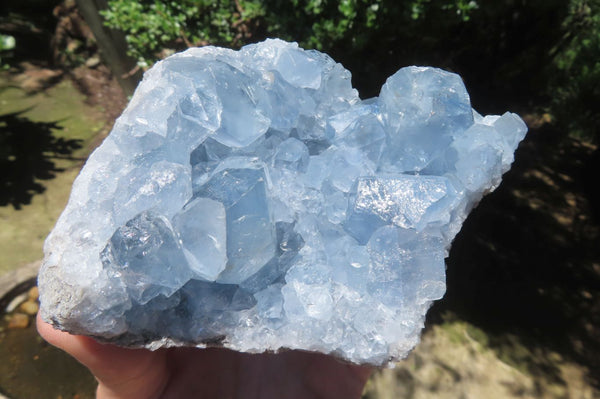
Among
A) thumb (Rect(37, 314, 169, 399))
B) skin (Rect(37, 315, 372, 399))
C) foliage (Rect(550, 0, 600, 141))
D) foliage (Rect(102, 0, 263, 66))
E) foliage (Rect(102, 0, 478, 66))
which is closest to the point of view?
thumb (Rect(37, 314, 169, 399))

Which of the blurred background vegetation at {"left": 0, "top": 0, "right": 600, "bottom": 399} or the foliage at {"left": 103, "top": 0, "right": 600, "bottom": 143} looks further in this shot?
the blurred background vegetation at {"left": 0, "top": 0, "right": 600, "bottom": 399}

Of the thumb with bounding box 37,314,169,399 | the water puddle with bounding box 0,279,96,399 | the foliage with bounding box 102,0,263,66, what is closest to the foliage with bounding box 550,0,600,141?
the foliage with bounding box 102,0,263,66

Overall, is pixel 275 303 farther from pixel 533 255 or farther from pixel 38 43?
pixel 38 43

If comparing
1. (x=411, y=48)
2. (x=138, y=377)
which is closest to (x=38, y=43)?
(x=411, y=48)

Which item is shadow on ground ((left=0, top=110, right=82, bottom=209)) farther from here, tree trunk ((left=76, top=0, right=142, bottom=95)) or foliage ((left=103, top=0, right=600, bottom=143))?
foliage ((left=103, top=0, right=600, bottom=143))

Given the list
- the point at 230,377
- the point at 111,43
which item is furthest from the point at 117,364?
the point at 111,43

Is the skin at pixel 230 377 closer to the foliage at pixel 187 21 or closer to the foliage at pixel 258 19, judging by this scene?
the foliage at pixel 258 19

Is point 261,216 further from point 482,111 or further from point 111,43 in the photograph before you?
point 482,111
